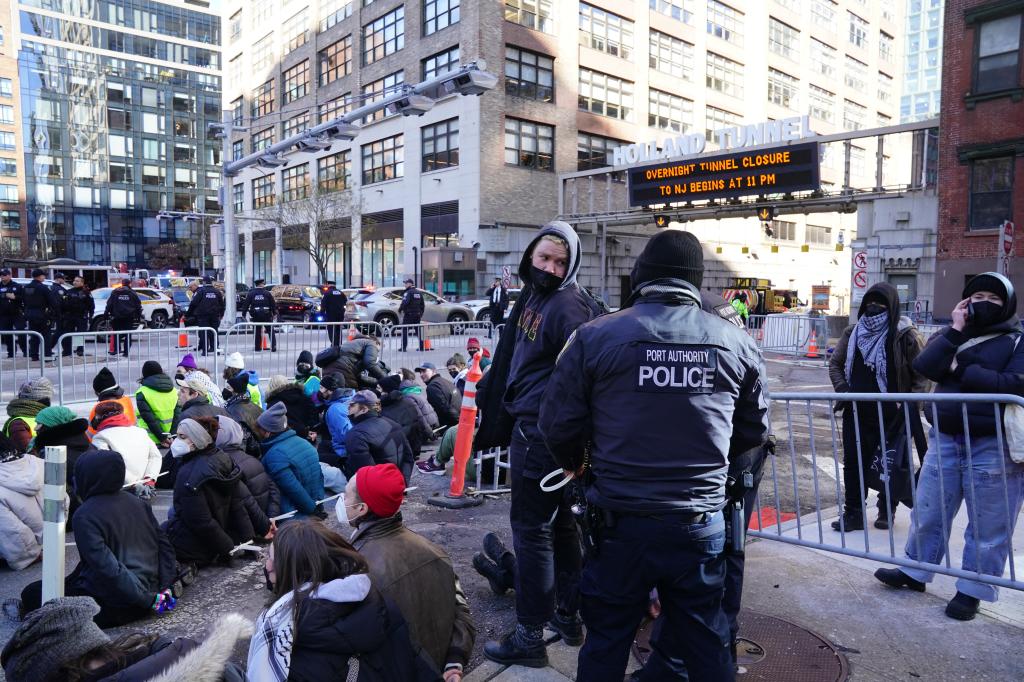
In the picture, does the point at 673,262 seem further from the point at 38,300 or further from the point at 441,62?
the point at 441,62

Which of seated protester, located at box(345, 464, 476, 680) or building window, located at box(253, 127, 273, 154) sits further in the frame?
building window, located at box(253, 127, 273, 154)

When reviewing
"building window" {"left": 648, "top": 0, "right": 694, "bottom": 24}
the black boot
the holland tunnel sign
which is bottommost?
the black boot

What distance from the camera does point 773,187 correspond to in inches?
1026

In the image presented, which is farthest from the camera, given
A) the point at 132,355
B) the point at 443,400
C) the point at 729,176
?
the point at 729,176

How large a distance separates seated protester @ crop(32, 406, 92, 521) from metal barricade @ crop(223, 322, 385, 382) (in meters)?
6.25

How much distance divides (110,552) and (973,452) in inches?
196

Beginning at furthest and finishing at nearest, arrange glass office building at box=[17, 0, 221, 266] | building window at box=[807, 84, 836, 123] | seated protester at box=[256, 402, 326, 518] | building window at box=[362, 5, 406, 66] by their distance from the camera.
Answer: glass office building at box=[17, 0, 221, 266], building window at box=[807, 84, 836, 123], building window at box=[362, 5, 406, 66], seated protester at box=[256, 402, 326, 518]

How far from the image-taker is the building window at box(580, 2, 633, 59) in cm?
3922

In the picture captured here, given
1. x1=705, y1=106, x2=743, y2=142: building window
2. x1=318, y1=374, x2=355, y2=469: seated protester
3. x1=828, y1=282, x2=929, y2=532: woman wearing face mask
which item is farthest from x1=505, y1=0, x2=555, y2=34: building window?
x1=828, y1=282, x2=929, y2=532: woman wearing face mask

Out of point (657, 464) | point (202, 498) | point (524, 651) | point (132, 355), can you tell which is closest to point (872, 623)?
point (524, 651)

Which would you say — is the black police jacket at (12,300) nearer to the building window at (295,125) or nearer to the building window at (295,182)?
the building window at (295,182)

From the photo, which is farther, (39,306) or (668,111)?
(668,111)

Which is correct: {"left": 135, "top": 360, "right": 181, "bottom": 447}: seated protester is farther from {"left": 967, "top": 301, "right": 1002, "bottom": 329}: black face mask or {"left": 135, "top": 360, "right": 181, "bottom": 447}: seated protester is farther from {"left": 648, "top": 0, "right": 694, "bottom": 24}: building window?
{"left": 648, "top": 0, "right": 694, "bottom": 24}: building window

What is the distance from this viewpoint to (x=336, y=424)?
25.1ft
